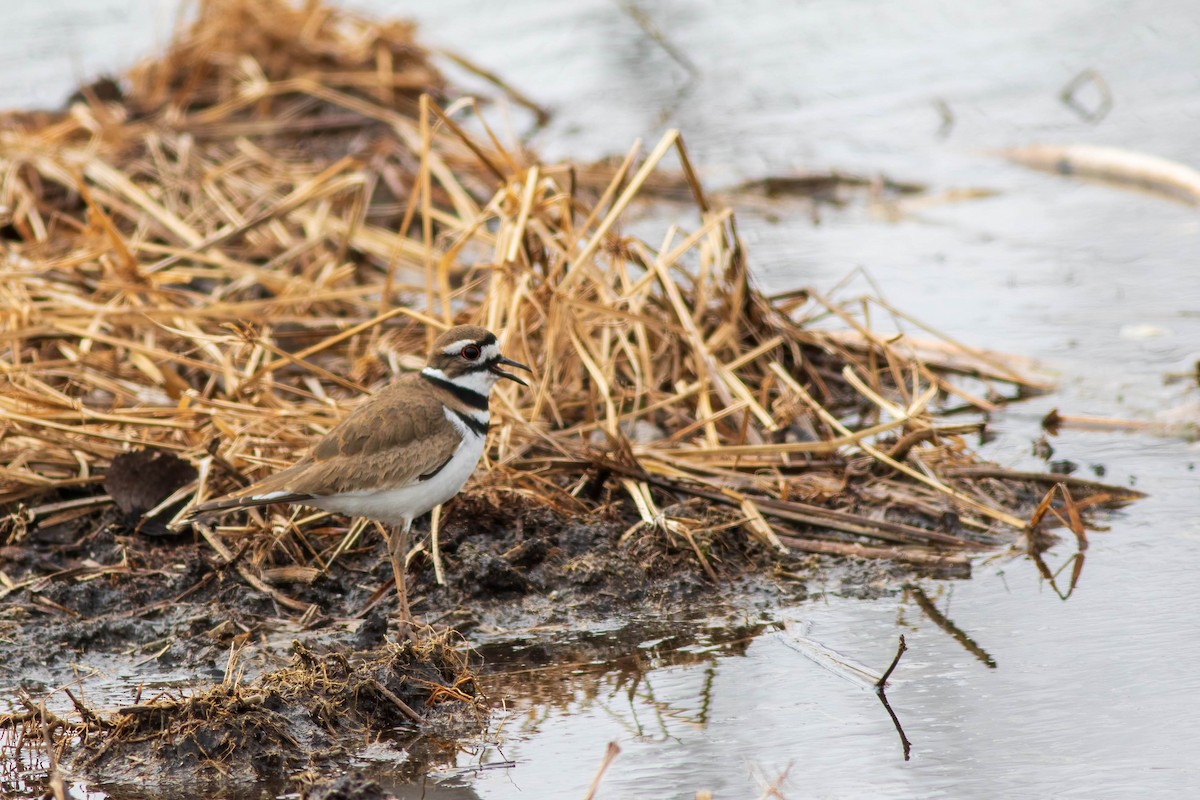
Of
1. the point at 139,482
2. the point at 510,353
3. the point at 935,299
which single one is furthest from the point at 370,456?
the point at 935,299

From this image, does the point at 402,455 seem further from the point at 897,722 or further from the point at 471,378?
the point at 897,722

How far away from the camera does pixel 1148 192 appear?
9047mm

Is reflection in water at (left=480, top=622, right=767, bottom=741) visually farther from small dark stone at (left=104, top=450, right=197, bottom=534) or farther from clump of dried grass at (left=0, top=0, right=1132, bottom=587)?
small dark stone at (left=104, top=450, right=197, bottom=534)

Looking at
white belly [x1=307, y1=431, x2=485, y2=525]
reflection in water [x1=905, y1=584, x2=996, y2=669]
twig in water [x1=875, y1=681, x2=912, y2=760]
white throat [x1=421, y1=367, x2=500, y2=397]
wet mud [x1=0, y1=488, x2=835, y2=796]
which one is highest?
white throat [x1=421, y1=367, x2=500, y2=397]

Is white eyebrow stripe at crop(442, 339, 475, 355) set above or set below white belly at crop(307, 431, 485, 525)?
above

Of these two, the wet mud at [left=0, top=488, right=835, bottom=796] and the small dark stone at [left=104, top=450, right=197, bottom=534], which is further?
the small dark stone at [left=104, top=450, right=197, bottom=534]

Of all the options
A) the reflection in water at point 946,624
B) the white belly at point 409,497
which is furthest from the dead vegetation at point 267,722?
the reflection in water at point 946,624

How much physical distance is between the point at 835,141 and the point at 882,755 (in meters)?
7.94

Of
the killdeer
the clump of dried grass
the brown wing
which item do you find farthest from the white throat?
the clump of dried grass

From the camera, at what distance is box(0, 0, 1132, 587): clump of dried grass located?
5.68 meters

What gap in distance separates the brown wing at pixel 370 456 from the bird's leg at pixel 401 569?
21cm

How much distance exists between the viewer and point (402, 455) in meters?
4.91

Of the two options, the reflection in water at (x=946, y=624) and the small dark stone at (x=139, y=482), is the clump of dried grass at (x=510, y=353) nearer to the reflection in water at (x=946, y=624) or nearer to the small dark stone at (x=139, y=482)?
the small dark stone at (x=139, y=482)

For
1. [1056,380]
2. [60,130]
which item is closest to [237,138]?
[60,130]
